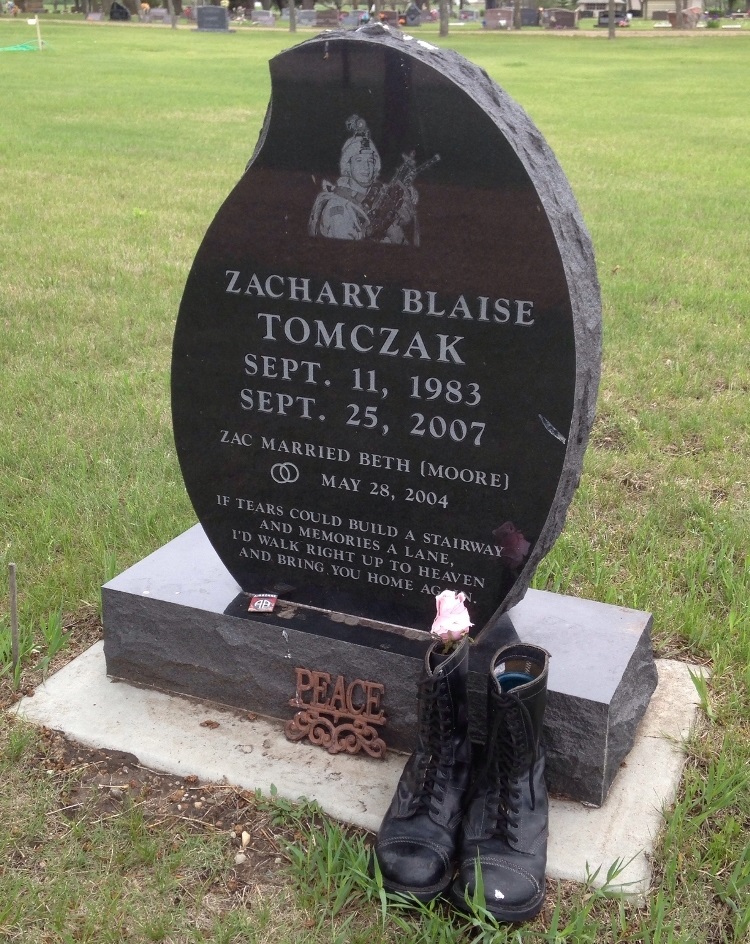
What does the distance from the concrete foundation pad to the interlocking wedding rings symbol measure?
653 mm

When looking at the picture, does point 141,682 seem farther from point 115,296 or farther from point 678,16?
point 678,16

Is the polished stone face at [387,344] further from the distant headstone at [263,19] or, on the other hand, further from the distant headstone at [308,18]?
the distant headstone at [308,18]

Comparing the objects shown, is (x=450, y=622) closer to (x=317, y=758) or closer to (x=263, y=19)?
(x=317, y=758)

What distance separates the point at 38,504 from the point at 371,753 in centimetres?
187

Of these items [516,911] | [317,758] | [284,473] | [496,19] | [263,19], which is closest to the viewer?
[516,911]

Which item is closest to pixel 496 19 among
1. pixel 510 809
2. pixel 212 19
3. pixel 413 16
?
pixel 413 16

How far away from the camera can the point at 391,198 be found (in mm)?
2545

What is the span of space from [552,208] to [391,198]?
1.23ft

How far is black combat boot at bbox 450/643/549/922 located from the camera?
2.29 m

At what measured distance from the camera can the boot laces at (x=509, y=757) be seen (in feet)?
7.77

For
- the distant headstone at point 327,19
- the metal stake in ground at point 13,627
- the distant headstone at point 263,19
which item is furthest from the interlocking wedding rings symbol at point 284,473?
the distant headstone at point 263,19

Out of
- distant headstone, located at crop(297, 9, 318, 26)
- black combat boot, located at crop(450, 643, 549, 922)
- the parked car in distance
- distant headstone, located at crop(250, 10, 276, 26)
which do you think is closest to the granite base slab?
black combat boot, located at crop(450, 643, 549, 922)

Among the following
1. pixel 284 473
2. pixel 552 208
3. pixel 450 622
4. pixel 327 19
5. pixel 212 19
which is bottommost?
pixel 450 622

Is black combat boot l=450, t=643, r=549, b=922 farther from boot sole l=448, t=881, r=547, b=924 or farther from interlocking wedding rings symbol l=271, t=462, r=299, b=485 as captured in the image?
interlocking wedding rings symbol l=271, t=462, r=299, b=485
